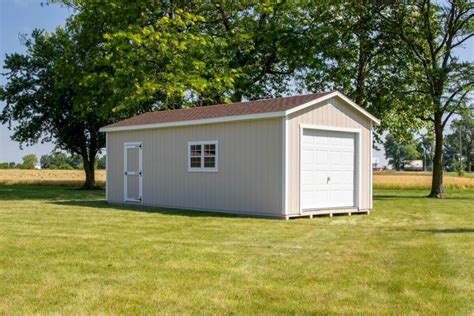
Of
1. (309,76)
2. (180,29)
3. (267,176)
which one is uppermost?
(180,29)

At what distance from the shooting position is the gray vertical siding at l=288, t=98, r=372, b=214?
14.6 m

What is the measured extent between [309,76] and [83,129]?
14832 mm

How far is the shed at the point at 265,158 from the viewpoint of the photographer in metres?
14.6

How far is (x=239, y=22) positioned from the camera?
2823 cm

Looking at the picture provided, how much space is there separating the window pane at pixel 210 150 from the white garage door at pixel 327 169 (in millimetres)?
2734

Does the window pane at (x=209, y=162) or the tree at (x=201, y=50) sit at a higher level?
the tree at (x=201, y=50)

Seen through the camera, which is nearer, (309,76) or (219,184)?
(219,184)

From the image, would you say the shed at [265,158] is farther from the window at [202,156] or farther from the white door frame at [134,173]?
the white door frame at [134,173]

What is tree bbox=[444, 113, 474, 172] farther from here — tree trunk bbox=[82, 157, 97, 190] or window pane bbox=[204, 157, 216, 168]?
window pane bbox=[204, 157, 216, 168]

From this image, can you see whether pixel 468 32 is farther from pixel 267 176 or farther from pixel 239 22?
pixel 267 176

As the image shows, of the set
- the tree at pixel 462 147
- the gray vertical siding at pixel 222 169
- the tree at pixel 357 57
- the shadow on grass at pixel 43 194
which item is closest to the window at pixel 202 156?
the gray vertical siding at pixel 222 169

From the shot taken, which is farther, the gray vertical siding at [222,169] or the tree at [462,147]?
the tree at [462,147]

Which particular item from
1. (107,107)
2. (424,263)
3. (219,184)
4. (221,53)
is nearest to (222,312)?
(424,263)

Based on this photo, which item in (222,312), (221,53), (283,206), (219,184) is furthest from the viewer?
(221,53)
